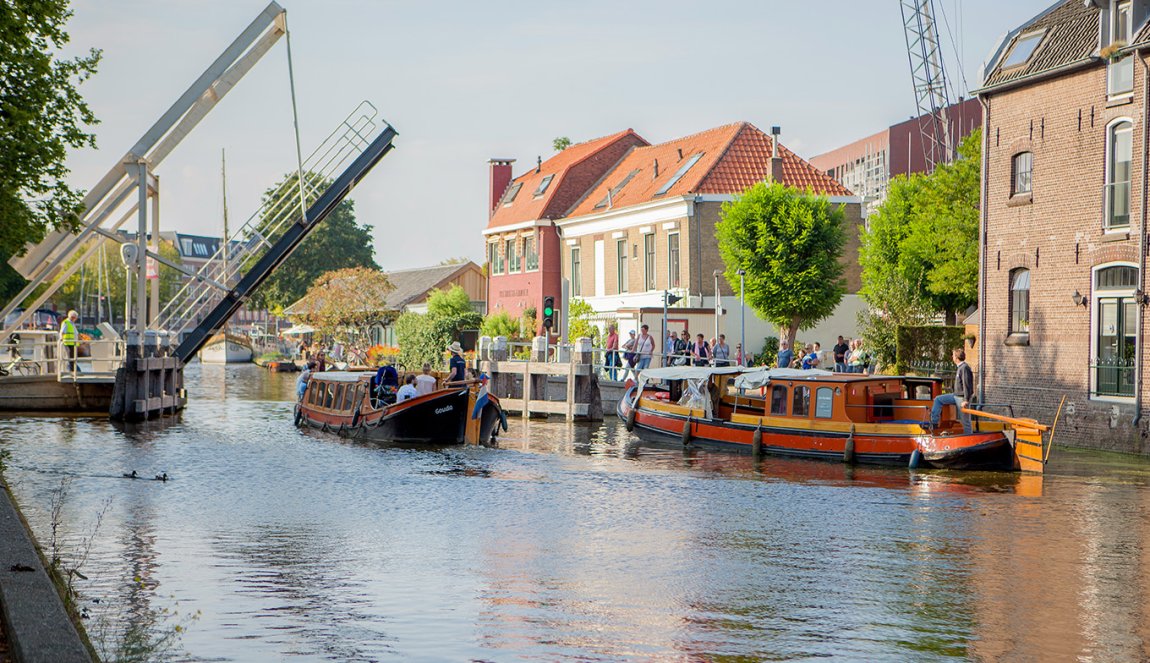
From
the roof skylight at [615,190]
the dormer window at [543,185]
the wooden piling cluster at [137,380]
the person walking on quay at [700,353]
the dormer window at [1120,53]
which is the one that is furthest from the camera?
the dormer window at [543,185]

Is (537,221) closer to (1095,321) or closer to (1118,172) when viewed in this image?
(1095,321)

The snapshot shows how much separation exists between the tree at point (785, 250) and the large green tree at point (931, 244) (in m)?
1.79

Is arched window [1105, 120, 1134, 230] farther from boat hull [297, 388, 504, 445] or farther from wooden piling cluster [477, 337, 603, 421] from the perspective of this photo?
wooden piling cluster [477, 337, 603, 421]

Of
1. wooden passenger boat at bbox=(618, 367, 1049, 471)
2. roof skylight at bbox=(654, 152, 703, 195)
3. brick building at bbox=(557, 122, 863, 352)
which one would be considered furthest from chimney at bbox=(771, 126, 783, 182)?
wooden passenger boat at bbox=(618, 367, 1049, 471)

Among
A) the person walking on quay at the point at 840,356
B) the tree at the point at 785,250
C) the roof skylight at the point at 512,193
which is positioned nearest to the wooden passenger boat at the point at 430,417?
the person walking on quay at the point at 840,356

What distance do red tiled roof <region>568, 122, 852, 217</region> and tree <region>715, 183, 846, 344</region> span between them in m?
2.44

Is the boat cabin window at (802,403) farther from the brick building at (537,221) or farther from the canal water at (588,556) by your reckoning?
the brick building at (537,221)

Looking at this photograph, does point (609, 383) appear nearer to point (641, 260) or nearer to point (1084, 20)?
point (641, 260)

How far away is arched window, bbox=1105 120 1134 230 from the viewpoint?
24.8 m

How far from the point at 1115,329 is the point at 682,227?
21.1m

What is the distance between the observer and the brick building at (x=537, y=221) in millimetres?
53906

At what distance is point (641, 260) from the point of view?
47.3 meters

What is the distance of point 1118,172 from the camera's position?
25.1m

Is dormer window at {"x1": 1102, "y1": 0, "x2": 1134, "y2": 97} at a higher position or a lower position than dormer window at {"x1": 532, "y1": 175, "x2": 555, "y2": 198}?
lower
